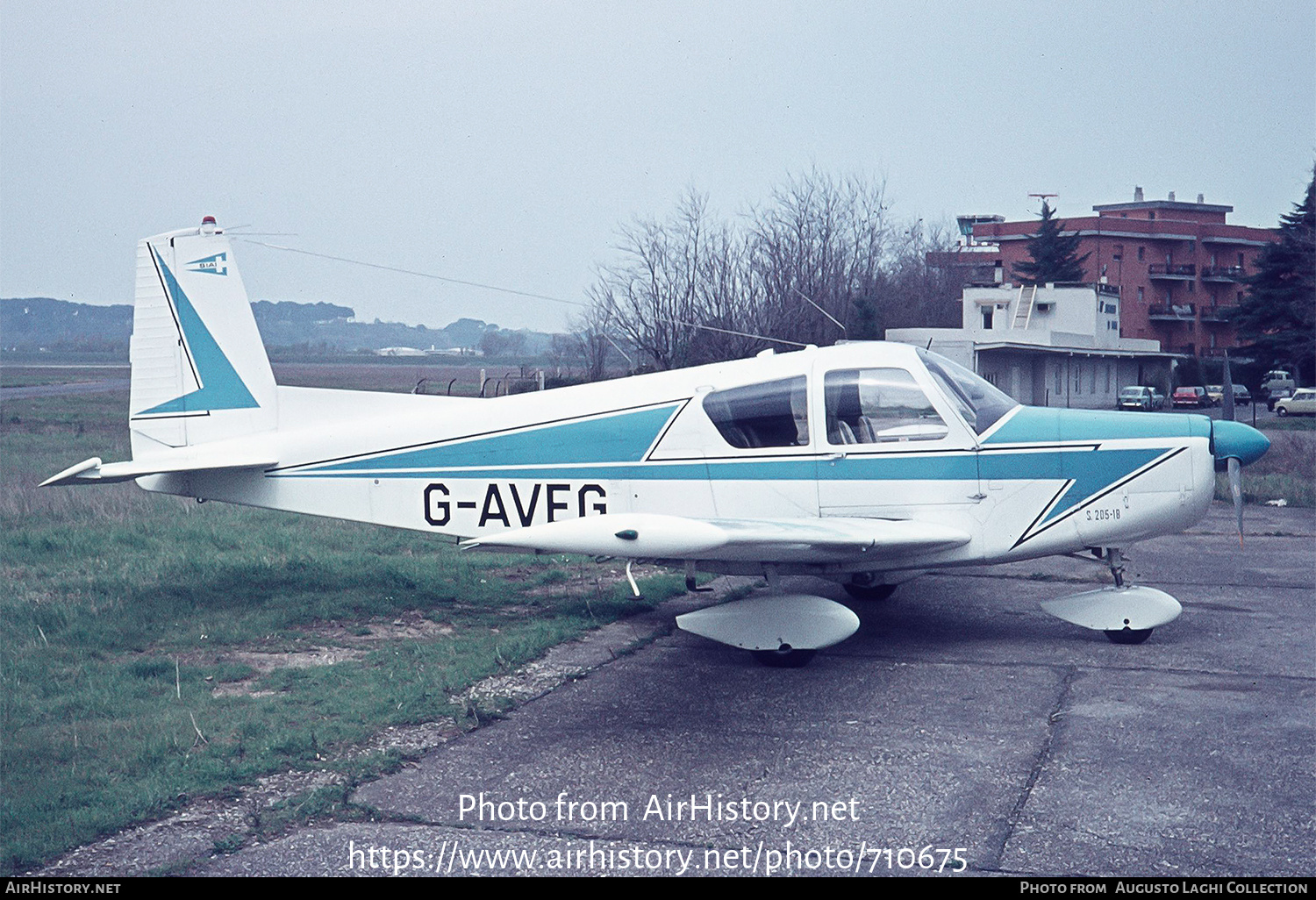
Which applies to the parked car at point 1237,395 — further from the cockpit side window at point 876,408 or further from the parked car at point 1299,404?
the cockpit side window at point 876,408

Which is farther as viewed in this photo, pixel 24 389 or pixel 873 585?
pixel 24 389

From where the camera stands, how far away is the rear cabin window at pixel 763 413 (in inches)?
303

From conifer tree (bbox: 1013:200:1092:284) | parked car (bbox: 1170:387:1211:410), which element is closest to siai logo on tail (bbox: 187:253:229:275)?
parked car (bbox: 1170:387:1211:410)

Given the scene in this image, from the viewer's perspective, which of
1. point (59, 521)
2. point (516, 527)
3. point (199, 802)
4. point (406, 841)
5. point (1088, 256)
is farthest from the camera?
point (1088, 256)

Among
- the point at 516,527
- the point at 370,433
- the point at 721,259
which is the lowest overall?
the point at 516,527

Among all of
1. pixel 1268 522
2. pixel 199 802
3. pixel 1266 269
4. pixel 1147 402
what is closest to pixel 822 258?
pixel 1268 522

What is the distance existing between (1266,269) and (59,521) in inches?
2232

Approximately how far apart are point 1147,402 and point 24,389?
170 feet

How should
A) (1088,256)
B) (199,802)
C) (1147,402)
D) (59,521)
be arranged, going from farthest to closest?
(1088,256) < (1147,402) < (59,521) < (199,802)

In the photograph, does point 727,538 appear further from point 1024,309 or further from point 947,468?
point 1024,309

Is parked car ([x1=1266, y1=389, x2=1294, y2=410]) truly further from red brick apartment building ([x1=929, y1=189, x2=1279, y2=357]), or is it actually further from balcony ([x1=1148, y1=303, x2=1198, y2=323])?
balcony ([x1=1148, y1=303, x2=1198, y2=323])

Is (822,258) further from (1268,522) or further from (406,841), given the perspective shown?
(406,841)

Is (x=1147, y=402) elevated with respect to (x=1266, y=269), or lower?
lower

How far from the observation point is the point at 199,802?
15.9 feet
